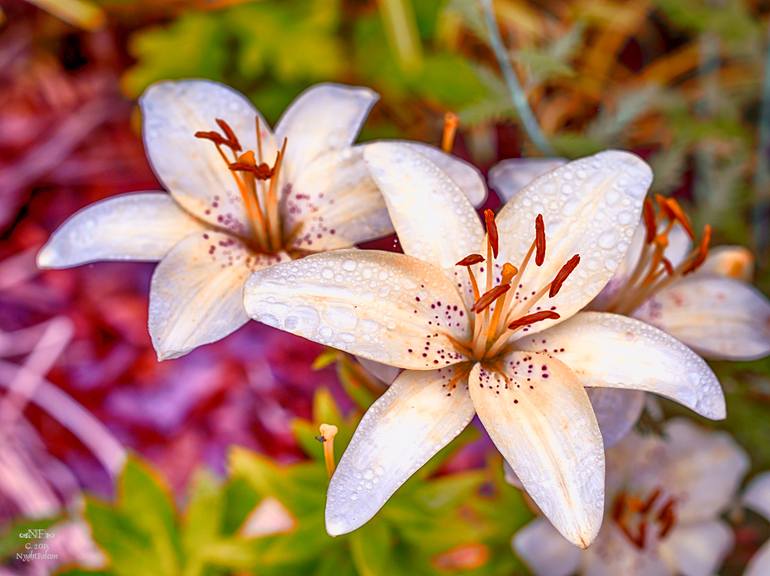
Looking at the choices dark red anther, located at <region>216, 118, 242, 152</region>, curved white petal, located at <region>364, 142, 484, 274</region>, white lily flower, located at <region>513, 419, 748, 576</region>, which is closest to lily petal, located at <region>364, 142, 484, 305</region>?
curved white petal, located at <region>364, 142, 484, 274</region>

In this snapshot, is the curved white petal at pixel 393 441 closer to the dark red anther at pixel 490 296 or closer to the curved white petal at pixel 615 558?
the dark red anther at pixel 490 296

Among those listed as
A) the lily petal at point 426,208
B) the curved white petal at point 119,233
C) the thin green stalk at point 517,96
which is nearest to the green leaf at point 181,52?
the thin green stalk at point 517,96

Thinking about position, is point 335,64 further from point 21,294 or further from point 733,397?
point 733,397

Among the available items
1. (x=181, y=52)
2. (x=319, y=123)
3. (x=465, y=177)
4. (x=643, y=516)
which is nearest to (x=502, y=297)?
(x=465, y=177)

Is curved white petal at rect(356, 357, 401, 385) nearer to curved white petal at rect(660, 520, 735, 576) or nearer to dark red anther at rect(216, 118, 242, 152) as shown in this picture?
dark red anther at rect(216, 118, 242, 152)

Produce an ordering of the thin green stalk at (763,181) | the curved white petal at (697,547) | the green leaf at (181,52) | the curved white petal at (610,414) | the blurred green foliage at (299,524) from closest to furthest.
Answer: the curved white petal at (610,414)
the blurred green foliage at (299,524)
the curved white petal at (697,547)
the thin green stalk at (763,181)
the green leaf at (181,52)

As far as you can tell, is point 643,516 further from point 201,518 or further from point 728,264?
point 201,518

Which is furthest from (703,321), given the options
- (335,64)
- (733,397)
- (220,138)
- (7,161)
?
(7,161)
